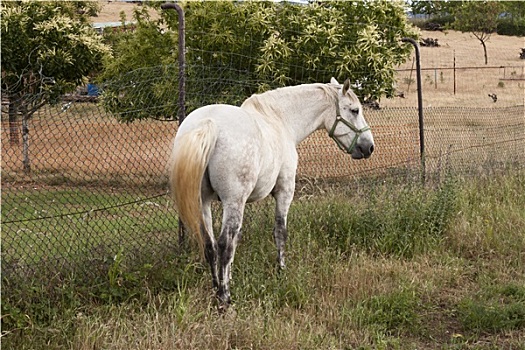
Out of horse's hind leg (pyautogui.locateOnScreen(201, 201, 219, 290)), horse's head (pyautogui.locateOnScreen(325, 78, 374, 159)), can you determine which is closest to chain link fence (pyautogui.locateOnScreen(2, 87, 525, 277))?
horse's hind leg (pyautogui.locateOnScreen(201, 201, 219, 290))

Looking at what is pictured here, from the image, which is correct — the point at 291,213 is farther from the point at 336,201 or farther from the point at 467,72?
the point at 467,72

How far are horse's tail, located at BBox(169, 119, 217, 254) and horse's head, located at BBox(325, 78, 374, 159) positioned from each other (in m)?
1.78

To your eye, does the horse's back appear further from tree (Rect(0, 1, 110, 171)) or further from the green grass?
tree (Rect(0, 1, 110, 171))

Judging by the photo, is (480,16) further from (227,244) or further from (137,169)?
(227,244)

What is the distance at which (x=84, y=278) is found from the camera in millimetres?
5312

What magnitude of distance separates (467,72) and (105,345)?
129ft

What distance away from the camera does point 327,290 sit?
574 centimetres

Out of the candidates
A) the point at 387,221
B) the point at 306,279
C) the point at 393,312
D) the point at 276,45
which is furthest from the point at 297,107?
the point at 276,45

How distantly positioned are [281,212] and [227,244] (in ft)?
3.17

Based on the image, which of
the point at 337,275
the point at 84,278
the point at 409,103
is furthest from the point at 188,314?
the point at 409,103

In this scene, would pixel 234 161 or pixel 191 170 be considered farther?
pixel 234 161

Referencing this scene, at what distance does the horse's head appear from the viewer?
20.9ft

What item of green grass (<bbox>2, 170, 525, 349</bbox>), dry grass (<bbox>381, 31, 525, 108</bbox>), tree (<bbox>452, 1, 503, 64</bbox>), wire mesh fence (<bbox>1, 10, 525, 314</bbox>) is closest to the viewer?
green grass (<bbox>2, 170, 525, 349</bbox>)

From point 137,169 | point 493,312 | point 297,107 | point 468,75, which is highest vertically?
point 297,107
